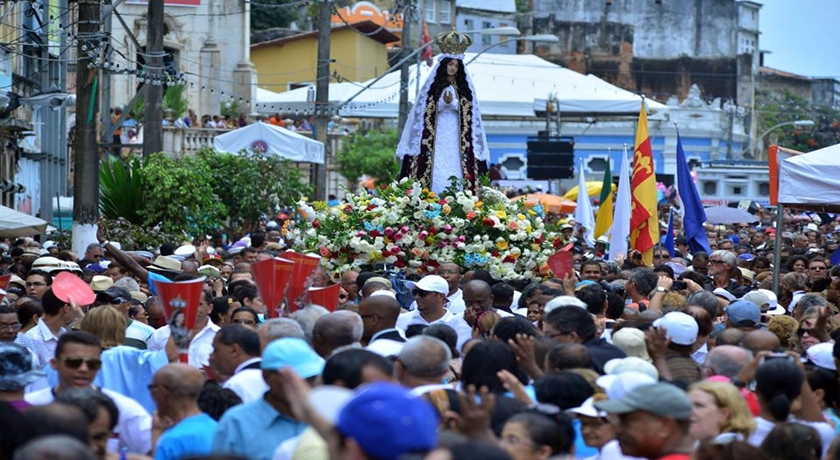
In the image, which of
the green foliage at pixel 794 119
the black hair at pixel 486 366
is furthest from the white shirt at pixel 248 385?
the green foliage at pixel 794 119

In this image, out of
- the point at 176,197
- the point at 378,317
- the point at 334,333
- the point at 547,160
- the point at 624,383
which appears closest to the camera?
the point at 624,383

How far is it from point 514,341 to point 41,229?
1051cm

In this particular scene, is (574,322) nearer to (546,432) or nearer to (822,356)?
(822,356)

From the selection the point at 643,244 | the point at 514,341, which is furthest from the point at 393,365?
the point at 643,244

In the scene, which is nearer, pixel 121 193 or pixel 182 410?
pixel 182 410

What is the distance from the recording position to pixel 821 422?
24.5 feet

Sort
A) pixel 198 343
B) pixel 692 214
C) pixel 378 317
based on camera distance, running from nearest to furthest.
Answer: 1. pixel 378 317
2. pixel 198 343
3. pixel 692 214

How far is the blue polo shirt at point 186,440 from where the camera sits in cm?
660

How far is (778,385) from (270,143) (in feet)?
69.9

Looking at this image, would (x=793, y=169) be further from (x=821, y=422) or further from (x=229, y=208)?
(x=229, y=208)

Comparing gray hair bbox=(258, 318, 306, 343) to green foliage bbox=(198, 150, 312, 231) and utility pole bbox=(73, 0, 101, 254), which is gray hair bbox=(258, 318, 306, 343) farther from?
green foliage bbox=(198, 150, 312, 231)

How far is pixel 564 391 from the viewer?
23.6 feet

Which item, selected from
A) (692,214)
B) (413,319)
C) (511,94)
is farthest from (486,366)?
(511,94)

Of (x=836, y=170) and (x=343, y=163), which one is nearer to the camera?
(x=836, y=170)
